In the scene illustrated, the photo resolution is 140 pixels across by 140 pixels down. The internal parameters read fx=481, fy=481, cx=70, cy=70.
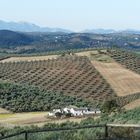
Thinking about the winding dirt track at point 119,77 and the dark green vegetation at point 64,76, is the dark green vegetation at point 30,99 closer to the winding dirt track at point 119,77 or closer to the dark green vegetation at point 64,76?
the dark green vegetation at point 64,76

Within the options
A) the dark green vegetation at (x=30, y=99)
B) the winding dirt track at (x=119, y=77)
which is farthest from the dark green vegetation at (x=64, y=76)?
the dark green vegetation at (x=30, y=99)

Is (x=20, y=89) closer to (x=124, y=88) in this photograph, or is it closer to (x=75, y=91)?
(x=75, y=91)

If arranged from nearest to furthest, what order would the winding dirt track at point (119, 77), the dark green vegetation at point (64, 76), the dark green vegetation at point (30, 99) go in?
the dark green vegetation at point (30, 99) < the winding dirt track at point (119, 77) < the dark green vegetation at point (64, 76)

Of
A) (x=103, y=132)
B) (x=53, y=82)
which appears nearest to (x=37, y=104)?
(x=53, y=82)

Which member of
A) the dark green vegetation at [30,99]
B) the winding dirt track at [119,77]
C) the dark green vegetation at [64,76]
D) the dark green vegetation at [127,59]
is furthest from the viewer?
the dark green vegetation at [127,59]

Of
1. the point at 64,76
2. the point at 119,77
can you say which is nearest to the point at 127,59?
the point at 119,77

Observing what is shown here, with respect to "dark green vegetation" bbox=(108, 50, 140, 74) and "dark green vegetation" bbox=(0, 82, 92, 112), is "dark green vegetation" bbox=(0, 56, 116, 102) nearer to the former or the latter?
"dark green vegetation" bbox=(0, 82, 92, 112)

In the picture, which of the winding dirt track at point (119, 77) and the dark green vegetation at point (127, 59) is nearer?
the winding dirt track at point (119, 77)
